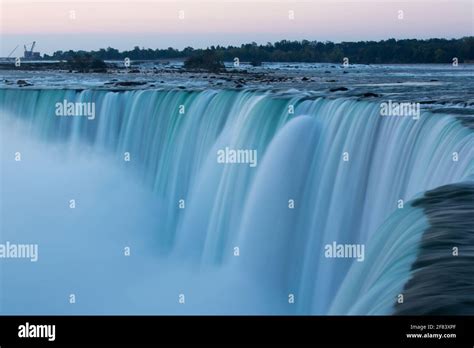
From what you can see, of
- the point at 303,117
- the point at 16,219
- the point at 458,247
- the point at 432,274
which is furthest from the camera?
the point at 16,219

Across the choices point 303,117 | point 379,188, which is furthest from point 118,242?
point 379,188

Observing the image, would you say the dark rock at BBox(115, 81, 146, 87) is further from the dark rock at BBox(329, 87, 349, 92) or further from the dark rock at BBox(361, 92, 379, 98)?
the dark rock at BBox(361, 92, 379, 98)

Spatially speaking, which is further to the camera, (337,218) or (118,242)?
(118,242)

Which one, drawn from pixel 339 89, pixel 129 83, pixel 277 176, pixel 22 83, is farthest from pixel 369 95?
pixel 22 83

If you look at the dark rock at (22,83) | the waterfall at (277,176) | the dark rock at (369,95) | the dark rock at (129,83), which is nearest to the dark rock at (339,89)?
the dark rock at (369,95)

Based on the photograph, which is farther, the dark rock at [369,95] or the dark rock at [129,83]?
the dark rock at [129,83]

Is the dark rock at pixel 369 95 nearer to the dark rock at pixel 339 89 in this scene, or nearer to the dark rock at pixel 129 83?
the dark rock at pixel 339 89

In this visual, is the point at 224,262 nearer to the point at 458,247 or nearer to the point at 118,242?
the point at 118,242

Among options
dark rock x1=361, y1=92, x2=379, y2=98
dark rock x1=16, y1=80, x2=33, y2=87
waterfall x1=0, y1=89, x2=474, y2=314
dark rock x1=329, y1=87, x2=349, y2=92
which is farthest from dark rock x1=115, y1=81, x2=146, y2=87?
dark rock x1=361, y1=92, x2=379, y2=98
